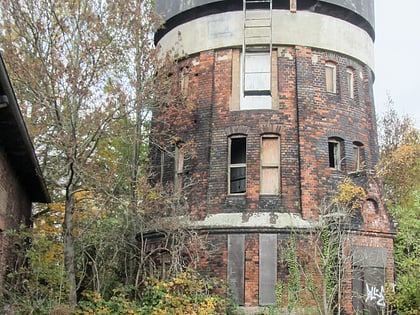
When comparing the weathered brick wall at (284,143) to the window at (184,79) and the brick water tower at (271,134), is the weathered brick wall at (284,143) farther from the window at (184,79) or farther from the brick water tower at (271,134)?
the window at (184,79)

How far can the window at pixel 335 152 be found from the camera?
2170 cm

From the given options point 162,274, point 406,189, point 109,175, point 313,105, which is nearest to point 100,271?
point 162,274

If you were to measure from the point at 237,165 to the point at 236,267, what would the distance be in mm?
3425

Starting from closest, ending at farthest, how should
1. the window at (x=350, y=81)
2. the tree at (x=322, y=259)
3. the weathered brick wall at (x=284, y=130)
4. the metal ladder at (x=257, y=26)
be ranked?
the tree at (x=322, y=259), the weathered brick wall at (x=284, y=130), the metal ladder at (x=257, y=26), the window at (x=350, y=81)

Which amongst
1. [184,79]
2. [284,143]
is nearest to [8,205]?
[284,143]

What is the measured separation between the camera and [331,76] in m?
22.4

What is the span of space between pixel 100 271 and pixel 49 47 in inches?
294

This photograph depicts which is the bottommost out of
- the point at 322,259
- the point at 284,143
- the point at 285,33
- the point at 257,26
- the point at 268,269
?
the point at 268,269

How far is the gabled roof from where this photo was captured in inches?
366

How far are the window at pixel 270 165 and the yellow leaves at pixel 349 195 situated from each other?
1.98 m

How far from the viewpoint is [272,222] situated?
20.0 metres

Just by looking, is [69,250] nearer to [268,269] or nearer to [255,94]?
[268,269]

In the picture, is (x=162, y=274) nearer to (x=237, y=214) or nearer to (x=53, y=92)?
(x=237, y=214)

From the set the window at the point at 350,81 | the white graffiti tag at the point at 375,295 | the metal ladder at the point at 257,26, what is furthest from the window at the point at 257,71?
the white graffiti tag at the point at 375,295
